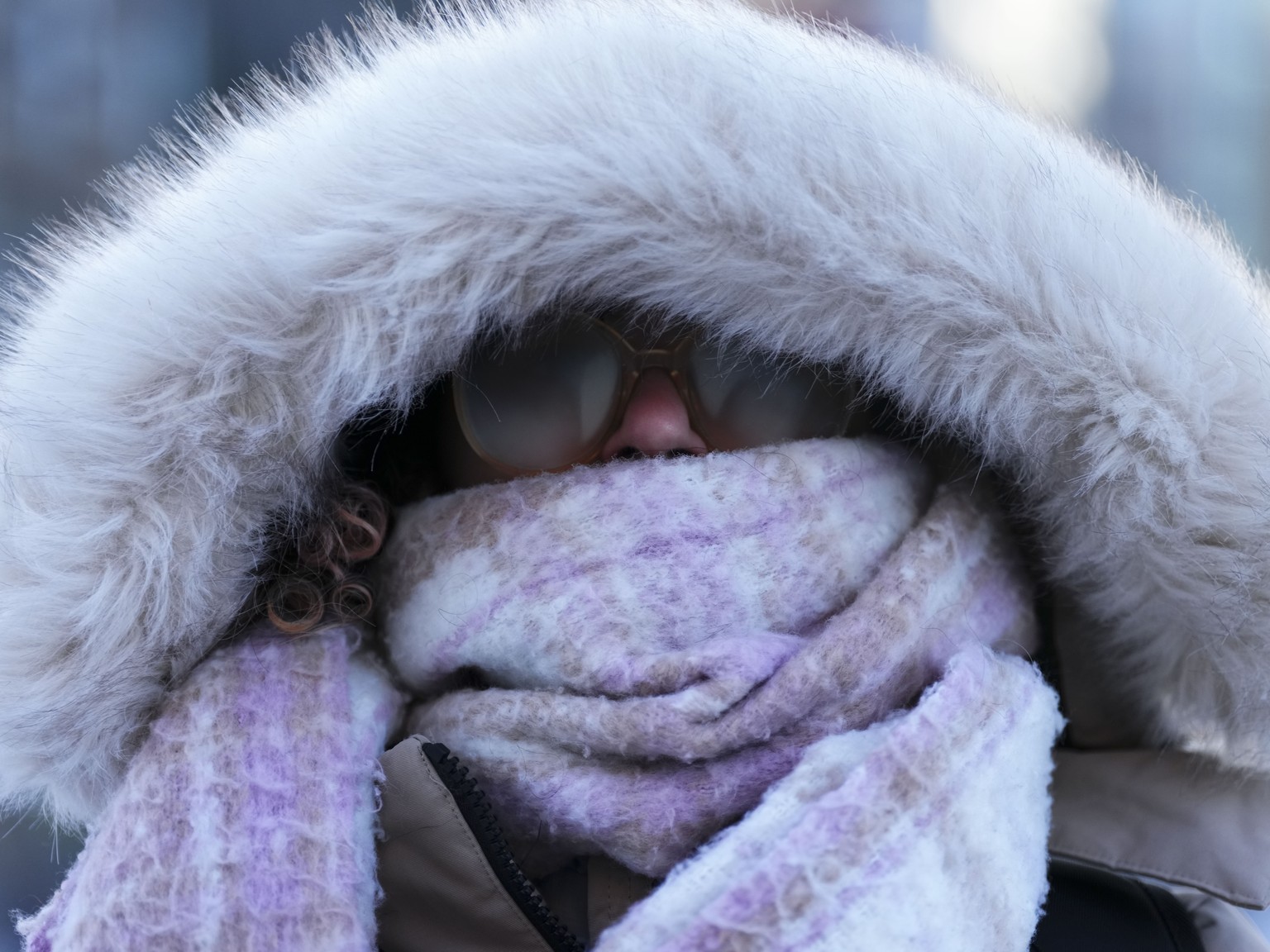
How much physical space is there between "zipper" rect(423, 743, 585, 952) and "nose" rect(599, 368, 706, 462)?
1.05ft

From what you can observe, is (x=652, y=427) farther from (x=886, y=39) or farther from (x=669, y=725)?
(x=886, y=39)

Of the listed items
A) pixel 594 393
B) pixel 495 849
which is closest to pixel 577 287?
pixel 594 393

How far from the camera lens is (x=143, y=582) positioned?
0.77 metres

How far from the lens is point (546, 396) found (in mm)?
907

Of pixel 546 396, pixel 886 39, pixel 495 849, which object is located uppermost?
pixel 546 396

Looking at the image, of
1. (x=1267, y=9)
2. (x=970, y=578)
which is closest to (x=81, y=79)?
(x=970, y=578)

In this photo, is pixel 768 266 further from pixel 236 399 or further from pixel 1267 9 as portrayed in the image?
pixel 1267 9

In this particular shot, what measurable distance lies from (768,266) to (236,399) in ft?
1.50

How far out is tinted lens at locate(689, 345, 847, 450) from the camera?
906 millimetres

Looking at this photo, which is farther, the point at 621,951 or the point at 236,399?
the point at 236,399

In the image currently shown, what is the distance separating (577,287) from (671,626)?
1.03ft

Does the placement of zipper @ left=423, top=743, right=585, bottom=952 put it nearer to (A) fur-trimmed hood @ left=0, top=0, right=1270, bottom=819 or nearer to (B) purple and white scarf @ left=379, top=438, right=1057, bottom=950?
(B) purple and white scarf @ left=379, top=438, right=1057, bottom=950

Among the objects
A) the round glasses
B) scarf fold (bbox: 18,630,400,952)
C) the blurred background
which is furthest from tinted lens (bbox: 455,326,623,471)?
the blurred background

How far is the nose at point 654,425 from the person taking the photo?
35.7 inches
